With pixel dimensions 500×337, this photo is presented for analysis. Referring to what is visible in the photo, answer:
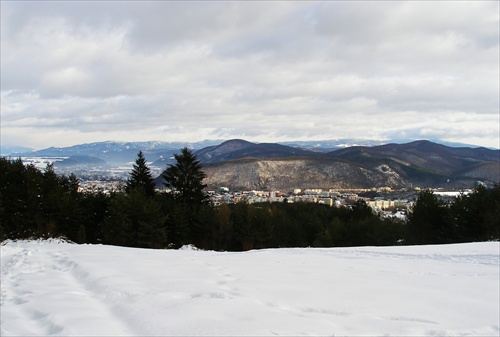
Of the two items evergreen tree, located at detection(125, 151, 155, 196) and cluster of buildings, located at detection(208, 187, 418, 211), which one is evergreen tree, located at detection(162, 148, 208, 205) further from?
cluster of buildings, located at detection(208, 187, 418, 211)

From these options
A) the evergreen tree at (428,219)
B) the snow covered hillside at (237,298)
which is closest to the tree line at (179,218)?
the evergreen tree at (428,219)

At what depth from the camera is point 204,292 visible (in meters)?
7.16

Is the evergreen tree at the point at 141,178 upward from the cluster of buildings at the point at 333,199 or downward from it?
upward

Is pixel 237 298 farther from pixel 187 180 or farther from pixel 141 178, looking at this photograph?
pixel 187 180

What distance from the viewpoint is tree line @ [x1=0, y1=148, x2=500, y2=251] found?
2580cm

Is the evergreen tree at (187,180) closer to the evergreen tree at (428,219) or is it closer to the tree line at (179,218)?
the tree line at (179,218)

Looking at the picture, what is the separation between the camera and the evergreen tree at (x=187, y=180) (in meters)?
37.5

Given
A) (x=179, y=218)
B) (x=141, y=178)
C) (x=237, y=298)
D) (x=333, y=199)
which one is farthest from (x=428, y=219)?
(x=333, y=199)

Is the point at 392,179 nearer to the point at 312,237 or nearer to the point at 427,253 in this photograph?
the point at 312,237

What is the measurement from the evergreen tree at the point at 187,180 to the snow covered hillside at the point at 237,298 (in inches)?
1018

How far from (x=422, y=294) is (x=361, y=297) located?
1.60 m

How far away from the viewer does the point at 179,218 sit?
30.4m

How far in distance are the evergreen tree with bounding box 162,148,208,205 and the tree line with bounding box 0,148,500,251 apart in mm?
100

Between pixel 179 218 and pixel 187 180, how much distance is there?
308 inches
